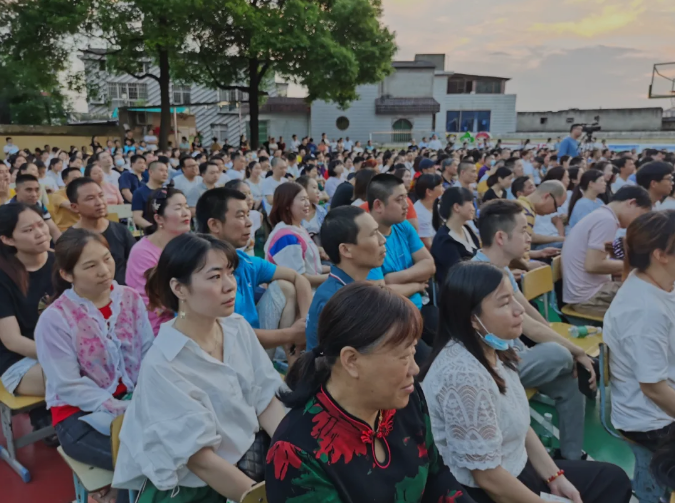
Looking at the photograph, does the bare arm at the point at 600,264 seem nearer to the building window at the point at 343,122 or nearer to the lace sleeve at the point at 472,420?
the lace sleeve at the point at 472,420

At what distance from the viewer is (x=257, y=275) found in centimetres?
303

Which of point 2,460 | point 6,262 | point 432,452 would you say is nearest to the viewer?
point 432,452

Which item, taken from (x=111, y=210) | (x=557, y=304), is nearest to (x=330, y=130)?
(x=111, y=210)

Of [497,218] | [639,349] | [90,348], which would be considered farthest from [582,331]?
[90,348]

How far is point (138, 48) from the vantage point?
57.6 feet

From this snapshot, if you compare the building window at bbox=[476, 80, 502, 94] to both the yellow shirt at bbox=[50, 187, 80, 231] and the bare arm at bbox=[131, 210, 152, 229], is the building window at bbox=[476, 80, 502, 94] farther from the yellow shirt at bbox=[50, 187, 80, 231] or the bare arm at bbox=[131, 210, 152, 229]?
the yellow shirt at bbox=[50, 187, 80, 231]

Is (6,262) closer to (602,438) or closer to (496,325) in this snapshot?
(496,325)

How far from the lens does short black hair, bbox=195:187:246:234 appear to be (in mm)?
3020

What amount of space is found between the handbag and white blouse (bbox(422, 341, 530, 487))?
68cm

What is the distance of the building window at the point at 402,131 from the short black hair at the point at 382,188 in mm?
26445

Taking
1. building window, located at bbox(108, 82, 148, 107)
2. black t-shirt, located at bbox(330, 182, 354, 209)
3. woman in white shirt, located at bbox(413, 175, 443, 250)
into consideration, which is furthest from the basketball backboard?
building window, located at bbox(108, 82, 148, 107)

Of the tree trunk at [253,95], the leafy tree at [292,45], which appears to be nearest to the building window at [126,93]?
the leafy tree at [292,45]

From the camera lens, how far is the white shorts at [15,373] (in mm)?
2641

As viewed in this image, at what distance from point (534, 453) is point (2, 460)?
2.94m
